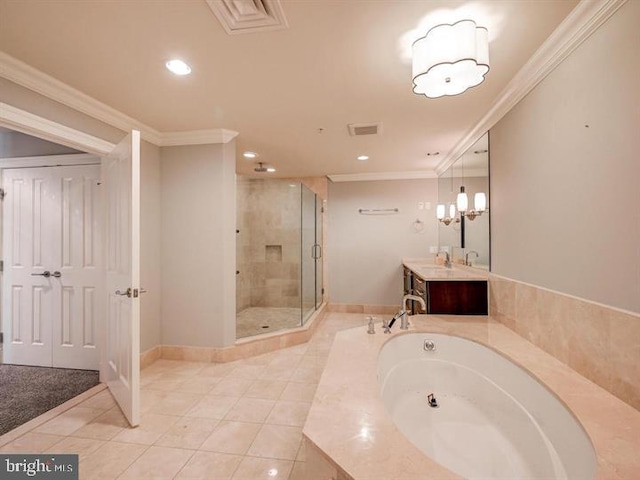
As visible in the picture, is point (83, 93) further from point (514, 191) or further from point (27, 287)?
point (514, 191)

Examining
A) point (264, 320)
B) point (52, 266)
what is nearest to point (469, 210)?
point (264, 320)

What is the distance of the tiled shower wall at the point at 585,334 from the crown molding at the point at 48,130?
3367 mm

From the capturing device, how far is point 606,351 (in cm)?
138

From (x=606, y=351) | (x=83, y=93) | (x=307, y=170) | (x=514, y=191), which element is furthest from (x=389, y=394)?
(x=307, y=170)

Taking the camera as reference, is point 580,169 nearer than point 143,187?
Yes

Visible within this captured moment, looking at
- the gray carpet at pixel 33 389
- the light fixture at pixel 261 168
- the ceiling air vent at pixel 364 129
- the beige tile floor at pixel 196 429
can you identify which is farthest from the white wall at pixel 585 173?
the gray carpet at pixel 33 389

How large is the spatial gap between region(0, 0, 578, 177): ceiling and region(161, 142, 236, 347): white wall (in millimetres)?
390

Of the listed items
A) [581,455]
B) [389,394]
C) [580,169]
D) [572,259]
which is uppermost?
[580,169]

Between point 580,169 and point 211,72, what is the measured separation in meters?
2.21

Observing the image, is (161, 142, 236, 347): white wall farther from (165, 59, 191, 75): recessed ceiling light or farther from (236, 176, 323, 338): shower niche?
(236, 176, 323, 338): shower niche

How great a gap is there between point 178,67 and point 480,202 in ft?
8.78

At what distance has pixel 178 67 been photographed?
6.23ft

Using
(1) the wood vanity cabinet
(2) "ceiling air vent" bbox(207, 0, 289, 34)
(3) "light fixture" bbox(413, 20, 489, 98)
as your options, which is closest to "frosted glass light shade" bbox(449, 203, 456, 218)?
(1) the wood vanity cabinet

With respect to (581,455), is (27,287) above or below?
above
